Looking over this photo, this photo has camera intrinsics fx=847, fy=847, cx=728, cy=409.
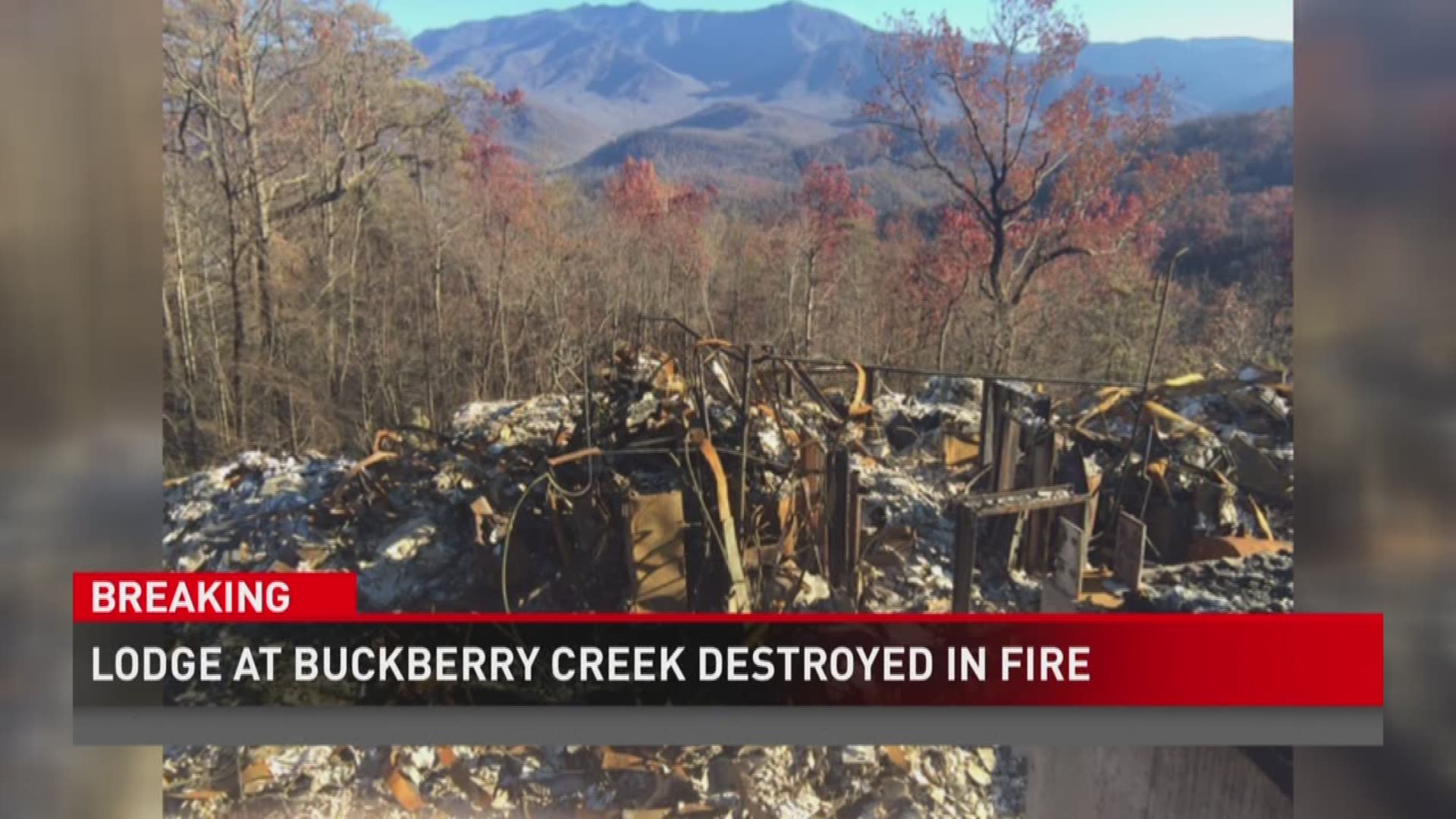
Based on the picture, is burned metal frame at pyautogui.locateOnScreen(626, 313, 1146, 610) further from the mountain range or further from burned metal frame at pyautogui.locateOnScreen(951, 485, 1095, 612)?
the mountain range

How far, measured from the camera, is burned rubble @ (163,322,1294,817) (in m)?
2.29

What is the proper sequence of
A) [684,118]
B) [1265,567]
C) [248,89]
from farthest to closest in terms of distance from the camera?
[684,118], [248,89], [1265,567]

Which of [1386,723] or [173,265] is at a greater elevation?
[173,265]

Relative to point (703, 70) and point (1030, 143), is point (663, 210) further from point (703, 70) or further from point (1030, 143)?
point (1030, 143)

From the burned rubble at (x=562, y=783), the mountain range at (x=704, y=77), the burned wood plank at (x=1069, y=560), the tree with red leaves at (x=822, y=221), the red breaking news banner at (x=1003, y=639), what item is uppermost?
the mountain range at (x=704, y=77)

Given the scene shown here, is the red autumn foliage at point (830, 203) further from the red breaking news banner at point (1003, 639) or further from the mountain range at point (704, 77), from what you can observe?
the red breaking news banner at point (1003, 639)

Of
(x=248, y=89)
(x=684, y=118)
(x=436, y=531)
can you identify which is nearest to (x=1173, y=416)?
(x=684, y=118)

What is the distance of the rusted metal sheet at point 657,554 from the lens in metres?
2.34

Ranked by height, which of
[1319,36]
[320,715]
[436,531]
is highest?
[1319,36]

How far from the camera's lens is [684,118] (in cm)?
264

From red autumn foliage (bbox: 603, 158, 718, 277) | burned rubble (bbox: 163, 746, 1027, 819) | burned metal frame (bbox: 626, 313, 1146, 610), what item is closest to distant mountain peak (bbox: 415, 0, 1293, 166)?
red autumn foliage (bbox: 603, 158, 718, 277)

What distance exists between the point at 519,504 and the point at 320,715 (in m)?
0.74

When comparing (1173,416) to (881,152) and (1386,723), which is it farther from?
(881,152)

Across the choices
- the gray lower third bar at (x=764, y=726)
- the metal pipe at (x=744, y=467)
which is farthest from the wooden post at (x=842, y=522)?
the gray lower third bar at (x=764, y=726)
